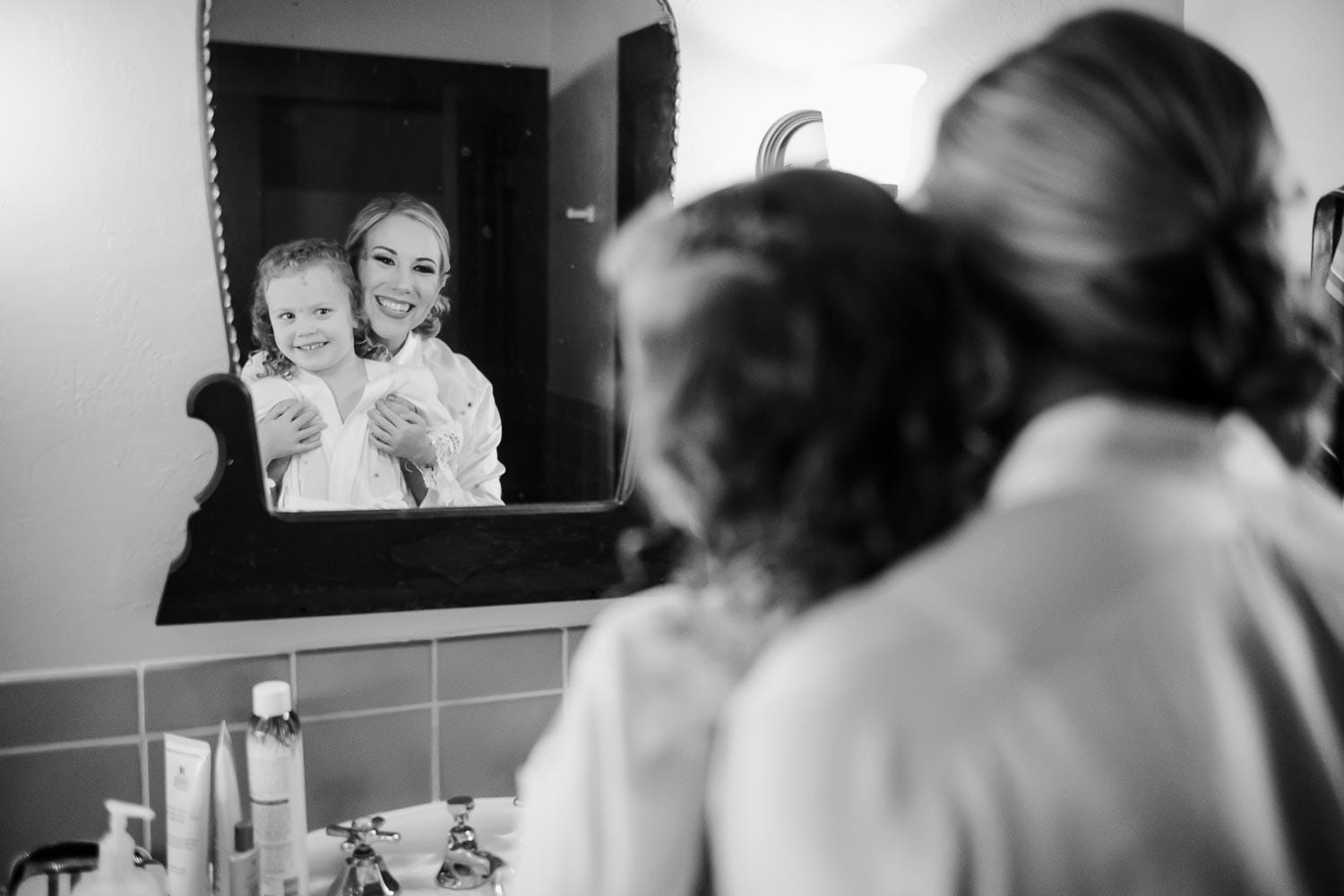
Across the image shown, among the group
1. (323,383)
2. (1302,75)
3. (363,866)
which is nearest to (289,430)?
(323,383)

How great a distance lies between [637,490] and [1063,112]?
773 millimetres

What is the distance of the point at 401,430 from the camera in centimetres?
101

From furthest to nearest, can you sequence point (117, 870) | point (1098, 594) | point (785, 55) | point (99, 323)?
point (785, 55) → point (99, 323) → point (117, 870) → point (1098, 594)

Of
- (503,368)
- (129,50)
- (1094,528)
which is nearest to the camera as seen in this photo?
(1094,528)

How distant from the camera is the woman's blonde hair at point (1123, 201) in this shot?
1.19ft

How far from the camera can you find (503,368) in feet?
3.42

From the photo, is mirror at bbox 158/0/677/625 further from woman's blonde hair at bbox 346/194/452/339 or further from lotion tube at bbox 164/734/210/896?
lotion tube at bbox 164/734/210/896

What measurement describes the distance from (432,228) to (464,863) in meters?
0.58

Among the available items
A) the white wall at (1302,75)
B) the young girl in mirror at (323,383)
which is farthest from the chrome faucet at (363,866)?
the white wall at (1302,75)

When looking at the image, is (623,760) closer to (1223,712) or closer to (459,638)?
(1223,712)

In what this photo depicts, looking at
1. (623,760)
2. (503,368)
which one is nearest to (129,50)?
(503,368)

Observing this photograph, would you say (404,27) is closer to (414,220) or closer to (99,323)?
(414,220)

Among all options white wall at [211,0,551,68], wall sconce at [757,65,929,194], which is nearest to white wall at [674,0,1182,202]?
wall sconce at [757,65,929,194]

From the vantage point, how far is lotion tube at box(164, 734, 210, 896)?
35.0 inches
